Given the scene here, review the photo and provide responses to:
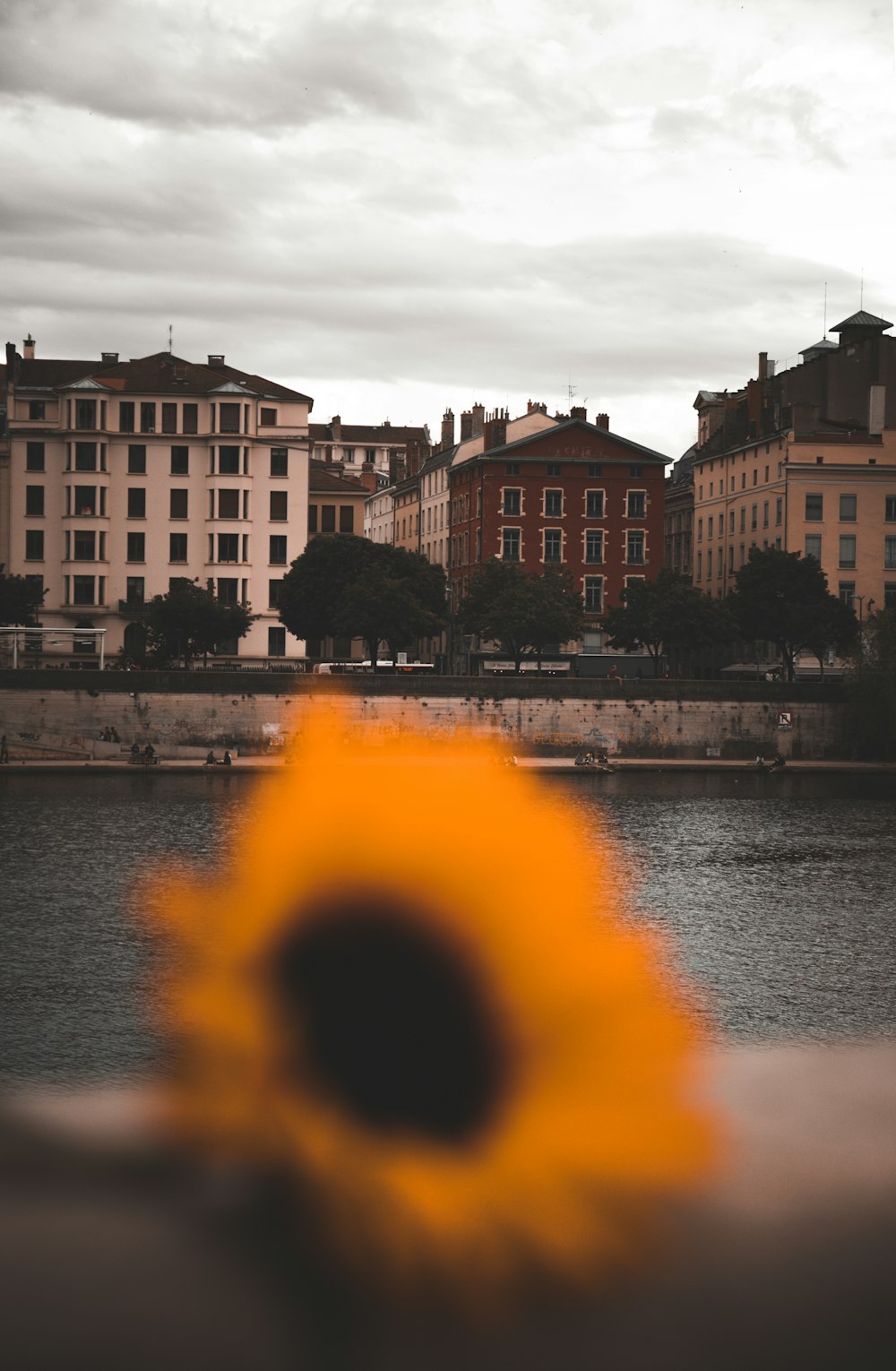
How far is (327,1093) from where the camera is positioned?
69.9 ft

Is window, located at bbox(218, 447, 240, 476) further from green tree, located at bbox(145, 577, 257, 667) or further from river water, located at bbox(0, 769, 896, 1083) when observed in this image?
river water, located at bbox(0, 769, 896, 1083)

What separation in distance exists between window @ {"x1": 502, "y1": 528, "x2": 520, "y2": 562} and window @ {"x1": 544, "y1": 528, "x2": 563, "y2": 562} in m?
1.94

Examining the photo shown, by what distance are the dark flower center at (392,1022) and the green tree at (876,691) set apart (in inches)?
2169

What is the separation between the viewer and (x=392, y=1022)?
77.3 ft

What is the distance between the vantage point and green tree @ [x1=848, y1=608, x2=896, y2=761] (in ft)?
251

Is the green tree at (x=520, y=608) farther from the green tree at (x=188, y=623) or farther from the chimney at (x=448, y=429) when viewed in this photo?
the chimney at (x=448, y=429)

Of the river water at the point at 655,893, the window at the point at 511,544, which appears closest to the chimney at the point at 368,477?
the window at the point at 511,544

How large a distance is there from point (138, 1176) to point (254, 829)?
1385 inches

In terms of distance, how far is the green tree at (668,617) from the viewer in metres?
91.3

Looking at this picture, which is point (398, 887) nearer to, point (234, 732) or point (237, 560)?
point (234, 732)

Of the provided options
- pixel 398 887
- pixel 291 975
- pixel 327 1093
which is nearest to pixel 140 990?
pixel 291 975

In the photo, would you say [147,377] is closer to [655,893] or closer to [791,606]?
[791,606]

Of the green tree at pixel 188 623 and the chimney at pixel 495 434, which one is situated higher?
the chimney at pixel 495 434

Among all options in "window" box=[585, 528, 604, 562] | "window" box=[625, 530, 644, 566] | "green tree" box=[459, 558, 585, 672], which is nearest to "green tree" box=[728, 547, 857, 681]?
"green tree" box=[459, 558, 585, 672]
